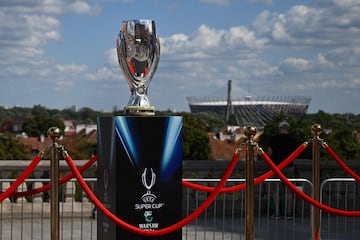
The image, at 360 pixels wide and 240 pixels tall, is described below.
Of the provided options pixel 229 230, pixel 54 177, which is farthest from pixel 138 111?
pixel 229 230

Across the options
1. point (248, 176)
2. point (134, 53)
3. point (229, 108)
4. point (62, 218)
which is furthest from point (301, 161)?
point (229, 108)

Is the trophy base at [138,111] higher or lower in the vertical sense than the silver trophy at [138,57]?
lower

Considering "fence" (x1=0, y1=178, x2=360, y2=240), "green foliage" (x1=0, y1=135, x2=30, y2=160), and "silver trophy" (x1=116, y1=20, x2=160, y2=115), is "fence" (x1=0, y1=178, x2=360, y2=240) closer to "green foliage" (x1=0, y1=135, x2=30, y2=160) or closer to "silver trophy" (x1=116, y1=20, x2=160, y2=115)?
"silver trophy" (x1=116, y1=20, x2=160, y2=115)

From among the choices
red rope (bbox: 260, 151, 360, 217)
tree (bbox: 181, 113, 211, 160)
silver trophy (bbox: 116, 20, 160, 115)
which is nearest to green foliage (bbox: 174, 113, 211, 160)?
tree (bbox: 181, 113, 211, 160)

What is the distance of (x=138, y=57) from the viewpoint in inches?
319

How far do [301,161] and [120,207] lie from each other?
8511 millimetres

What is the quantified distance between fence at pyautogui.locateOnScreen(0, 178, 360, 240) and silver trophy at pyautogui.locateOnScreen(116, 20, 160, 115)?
416cm

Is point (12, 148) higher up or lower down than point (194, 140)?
lower down

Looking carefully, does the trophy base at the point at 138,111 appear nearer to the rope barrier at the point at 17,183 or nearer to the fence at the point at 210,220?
the rope barrier at the point at 17,183

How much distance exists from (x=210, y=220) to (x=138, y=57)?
21.1 feet

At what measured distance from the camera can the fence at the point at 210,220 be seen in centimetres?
1259

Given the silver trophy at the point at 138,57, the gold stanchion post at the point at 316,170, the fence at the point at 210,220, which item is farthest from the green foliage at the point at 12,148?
the silver trophy at the point at 138,57

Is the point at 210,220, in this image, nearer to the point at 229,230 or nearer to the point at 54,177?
the point at 229,230

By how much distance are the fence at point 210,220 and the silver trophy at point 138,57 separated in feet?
13.6
